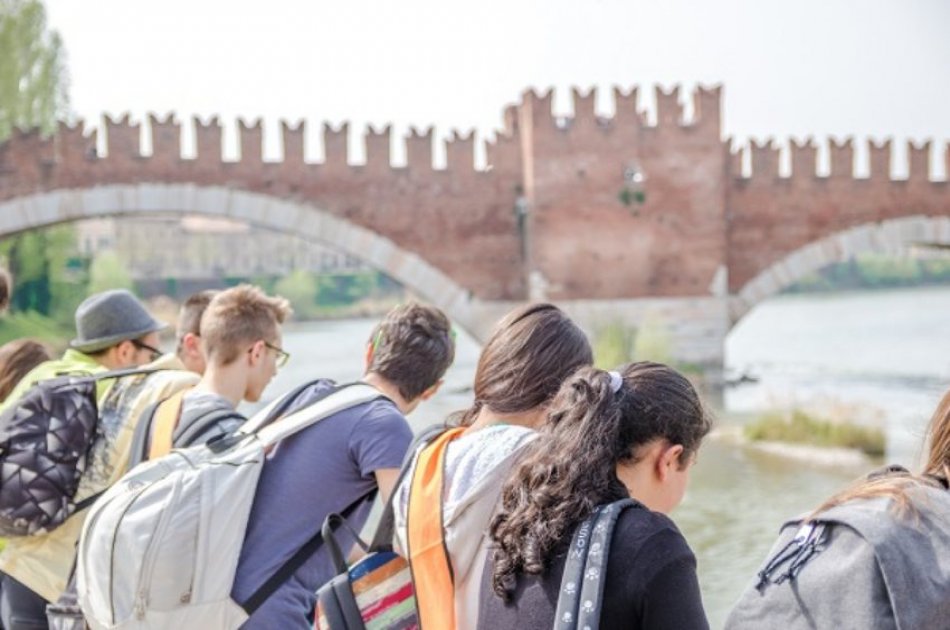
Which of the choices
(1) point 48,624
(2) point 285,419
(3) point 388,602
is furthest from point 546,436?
(1) point 48,624

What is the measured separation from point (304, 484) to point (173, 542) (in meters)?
0.22

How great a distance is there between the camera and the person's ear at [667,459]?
1.48 metres

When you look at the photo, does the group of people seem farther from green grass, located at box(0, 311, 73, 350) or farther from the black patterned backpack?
green grass, located at box(0, 311, 73, 350)

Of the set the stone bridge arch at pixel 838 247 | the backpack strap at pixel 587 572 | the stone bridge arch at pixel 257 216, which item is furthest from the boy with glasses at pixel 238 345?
the stone bridge arch at pixel 838 247

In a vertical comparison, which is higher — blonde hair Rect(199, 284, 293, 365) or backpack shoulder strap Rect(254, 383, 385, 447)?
blonde hair Rect(199, 284, 293, 365)

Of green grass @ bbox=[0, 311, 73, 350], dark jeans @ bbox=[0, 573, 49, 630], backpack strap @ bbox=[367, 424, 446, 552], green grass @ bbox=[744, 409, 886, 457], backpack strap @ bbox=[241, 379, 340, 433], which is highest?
backpack strap @ bbox=[241, 379, 340, 433]

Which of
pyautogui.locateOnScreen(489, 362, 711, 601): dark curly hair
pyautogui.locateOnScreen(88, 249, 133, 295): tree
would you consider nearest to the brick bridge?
pyautogui.locateOnScreen(489, 362, 711, 601): dark curly hair

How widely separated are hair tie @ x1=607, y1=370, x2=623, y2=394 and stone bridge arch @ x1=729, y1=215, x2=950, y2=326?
13.9 meters

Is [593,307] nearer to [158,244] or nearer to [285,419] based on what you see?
[285,419]

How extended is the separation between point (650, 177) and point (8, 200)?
6969mm

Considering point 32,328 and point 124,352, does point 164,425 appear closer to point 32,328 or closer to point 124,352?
point 124,352

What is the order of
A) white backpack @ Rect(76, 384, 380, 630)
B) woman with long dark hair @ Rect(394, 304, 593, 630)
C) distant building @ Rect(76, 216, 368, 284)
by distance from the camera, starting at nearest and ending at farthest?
woman with long dark hair @ Rect(394, 304, 593, 630)
white backpack @ Rect(76, 384, 380, 630)
distant building @ Rect(76, 216, 368, 284)

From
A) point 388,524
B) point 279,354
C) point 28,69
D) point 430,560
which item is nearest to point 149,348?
point 279,354

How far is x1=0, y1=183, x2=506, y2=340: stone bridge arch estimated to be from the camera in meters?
13.5
